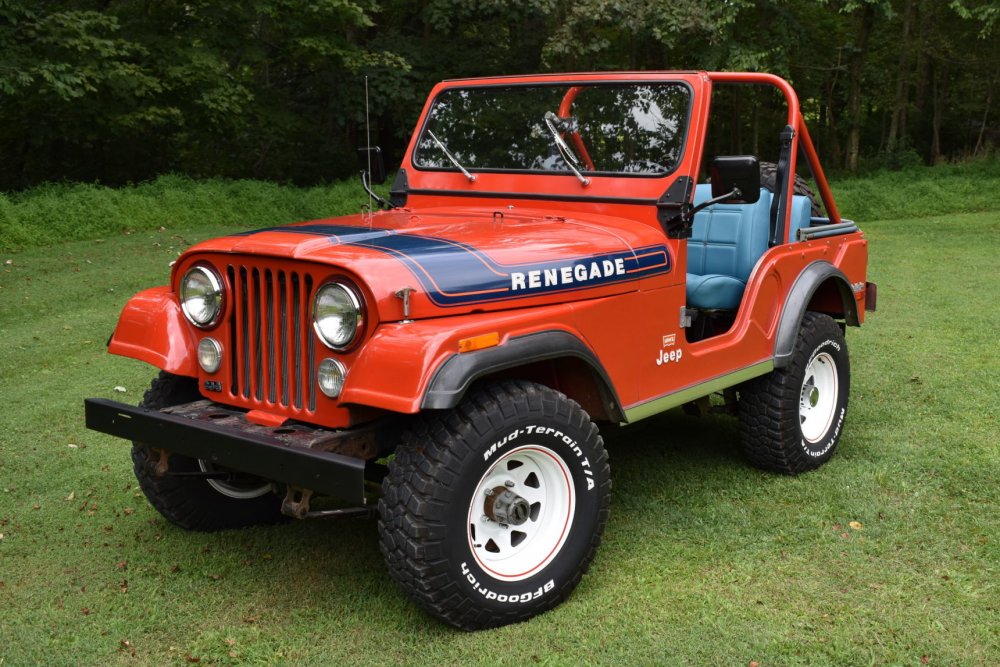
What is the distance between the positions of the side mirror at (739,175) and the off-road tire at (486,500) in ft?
3.72

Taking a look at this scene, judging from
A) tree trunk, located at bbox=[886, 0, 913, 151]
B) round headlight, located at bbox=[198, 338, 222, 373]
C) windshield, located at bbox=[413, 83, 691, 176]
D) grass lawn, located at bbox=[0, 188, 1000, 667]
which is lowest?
grass lawn, located at bbox=[0, 188, 1000, 667]

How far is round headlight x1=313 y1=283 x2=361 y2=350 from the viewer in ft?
10.9

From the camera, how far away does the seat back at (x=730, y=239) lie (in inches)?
204

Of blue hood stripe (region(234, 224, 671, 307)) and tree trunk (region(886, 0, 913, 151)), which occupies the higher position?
tree trunk (region(886, 0, 913, 151))

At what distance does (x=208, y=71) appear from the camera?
57.5 ft

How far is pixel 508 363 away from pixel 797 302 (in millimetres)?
2138

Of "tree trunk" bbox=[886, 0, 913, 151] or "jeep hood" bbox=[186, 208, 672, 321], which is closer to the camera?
"jeep hood" bbox=[186, 208, 672, 321]

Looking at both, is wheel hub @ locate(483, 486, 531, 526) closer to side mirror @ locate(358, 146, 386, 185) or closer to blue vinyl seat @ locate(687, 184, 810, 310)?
blue vinyl seat @ locate(687, 184, 810, 310)

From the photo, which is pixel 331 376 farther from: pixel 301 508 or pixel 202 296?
pixel 202 296

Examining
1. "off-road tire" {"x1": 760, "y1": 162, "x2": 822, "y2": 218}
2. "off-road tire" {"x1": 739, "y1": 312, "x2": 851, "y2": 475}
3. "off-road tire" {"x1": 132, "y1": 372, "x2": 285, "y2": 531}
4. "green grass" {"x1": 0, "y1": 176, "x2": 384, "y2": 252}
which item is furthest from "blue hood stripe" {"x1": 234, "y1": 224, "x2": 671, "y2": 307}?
"green grass" {"x1": 0, "y1": 176, "x2": 384, "y2": 252}

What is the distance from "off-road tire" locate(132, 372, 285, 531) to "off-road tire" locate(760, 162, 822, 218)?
2935mm

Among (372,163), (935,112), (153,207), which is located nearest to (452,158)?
(372,163)

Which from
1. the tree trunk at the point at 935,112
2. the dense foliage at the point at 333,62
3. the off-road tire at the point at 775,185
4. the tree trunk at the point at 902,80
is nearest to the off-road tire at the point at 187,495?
the off-road tire at the point at 775,185

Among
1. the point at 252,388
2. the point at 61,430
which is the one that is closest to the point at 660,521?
the point at 252,388
